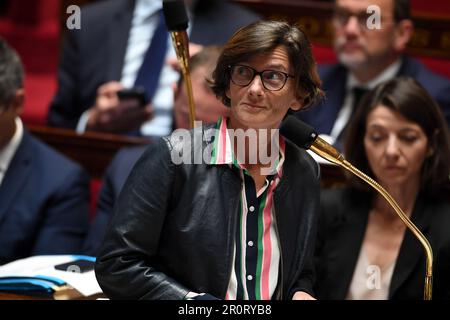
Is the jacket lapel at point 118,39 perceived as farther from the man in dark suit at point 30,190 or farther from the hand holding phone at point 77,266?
the hand holding phone at point 77,266

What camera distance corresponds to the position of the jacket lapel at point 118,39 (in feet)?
6.33

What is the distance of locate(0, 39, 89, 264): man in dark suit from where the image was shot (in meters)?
1.49

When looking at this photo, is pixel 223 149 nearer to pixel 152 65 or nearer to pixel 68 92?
pixel 152 65

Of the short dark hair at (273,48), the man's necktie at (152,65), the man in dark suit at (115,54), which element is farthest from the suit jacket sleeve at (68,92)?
the short dark hair at (273,48)

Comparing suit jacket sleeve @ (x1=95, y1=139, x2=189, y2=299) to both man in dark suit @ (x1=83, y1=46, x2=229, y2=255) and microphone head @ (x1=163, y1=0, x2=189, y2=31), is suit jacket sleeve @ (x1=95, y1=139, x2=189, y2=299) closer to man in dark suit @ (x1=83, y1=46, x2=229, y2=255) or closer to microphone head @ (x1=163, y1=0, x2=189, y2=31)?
microphone head @ (x1=163, y1=0, x2=189, y2=31)

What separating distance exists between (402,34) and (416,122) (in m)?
0.54

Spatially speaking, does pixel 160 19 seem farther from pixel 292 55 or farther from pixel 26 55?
pixel 292 55

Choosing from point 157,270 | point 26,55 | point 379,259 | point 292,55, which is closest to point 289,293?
point 157,270

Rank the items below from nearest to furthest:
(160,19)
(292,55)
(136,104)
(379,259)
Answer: (292,55)
(379,259)
(136,104)
(160,19)

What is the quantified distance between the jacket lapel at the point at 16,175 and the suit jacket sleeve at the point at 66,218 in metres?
0.06

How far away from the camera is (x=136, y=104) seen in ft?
5.76

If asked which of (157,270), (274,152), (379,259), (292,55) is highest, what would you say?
(292,55)

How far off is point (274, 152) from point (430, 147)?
465 millimetres

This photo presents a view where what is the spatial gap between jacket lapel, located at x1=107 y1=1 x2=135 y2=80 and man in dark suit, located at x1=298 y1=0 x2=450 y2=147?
447 mm
